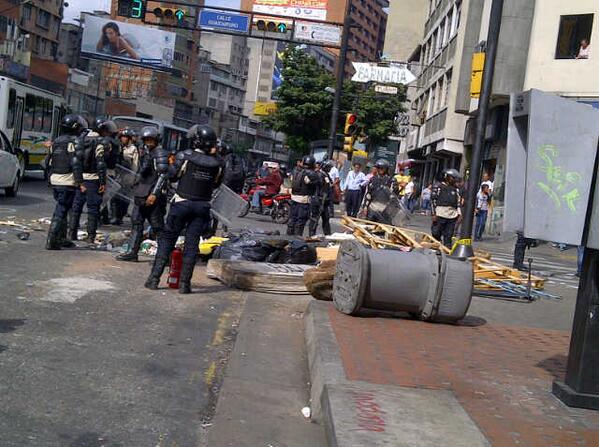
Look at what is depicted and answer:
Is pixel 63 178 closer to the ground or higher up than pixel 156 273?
higher up

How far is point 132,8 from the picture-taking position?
24.9m

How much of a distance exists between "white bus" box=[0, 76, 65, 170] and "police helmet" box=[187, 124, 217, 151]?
16.7 m

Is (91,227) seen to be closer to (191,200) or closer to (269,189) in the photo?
(191,200)

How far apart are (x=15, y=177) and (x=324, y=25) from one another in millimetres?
14270

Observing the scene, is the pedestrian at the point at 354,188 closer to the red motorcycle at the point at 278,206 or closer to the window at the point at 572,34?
the red motorcycle at the point at 278,206

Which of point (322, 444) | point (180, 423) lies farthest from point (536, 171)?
point (180, 423)

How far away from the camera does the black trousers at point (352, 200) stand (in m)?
20.7

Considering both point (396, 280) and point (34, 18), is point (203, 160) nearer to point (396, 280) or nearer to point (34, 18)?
point (396, 280)

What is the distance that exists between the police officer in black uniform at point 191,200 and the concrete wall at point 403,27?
6762 centimetres

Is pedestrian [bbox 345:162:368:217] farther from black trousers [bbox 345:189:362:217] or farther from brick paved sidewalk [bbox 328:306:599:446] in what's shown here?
brick paved sidewalk [bbox 328:306:599:446]

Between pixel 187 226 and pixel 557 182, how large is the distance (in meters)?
4.83

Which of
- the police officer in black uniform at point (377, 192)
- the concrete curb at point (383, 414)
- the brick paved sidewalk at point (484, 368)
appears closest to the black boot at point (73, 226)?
the brick paved sidewalk at point (484, 368)

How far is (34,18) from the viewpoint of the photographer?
7188 cm

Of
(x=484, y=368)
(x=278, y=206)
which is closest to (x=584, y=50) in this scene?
(x=278, y=206)
